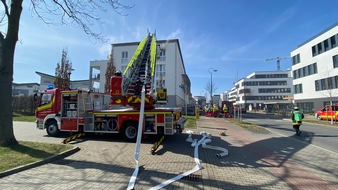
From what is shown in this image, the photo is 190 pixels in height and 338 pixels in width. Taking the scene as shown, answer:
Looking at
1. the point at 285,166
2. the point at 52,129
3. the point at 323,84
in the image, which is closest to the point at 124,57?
the point at 52,129

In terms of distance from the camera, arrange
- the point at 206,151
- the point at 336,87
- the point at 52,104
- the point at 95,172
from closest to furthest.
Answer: the point at 95,172 < the point at 206,151 < the point at 52,104 < the point at 336,87

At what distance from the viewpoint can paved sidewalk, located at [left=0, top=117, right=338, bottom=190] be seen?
4.70 metres

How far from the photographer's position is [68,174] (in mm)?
5301

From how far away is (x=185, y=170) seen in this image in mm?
5680

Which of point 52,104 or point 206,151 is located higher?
point 52,104

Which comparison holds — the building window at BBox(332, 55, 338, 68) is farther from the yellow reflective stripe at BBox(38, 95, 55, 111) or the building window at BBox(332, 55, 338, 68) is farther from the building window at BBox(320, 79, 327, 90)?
the yellow reflective stripe at BBox(38, 95, 55, 111)

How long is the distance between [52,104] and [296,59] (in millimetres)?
47673

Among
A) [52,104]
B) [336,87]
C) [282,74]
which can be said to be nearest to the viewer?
[52,104]

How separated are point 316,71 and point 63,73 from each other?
42.3 meters

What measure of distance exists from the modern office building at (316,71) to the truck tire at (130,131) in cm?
3117

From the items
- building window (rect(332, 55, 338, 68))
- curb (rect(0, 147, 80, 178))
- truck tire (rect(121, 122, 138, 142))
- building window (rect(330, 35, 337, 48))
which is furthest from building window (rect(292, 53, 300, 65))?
curb (rect(0, 147, 80, 178))

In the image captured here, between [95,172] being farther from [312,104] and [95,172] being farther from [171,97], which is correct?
[312,104]

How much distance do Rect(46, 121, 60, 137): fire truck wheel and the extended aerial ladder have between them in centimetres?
379

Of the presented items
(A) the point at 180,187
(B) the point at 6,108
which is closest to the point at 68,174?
(A) the point at 180,187
